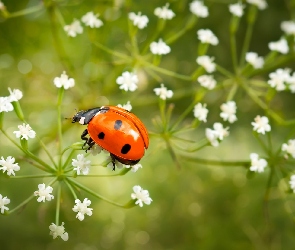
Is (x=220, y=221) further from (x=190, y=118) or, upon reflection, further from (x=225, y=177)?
(x=190, y=118)

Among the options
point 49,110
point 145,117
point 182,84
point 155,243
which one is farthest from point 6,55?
point 155,243

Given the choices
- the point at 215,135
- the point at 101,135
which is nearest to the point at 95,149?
the point at 101,135

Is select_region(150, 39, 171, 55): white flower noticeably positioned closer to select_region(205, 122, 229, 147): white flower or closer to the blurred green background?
the blurred green background

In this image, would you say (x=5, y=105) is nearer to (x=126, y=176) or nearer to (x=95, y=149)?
(x=95, y=149)

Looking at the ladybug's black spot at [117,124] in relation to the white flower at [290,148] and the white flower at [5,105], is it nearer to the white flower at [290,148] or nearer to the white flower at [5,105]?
the white flower at [5,105]

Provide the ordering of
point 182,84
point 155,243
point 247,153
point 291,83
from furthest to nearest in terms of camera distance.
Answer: point 182,84 → point 247,153 → point 155,243 → point 291,83

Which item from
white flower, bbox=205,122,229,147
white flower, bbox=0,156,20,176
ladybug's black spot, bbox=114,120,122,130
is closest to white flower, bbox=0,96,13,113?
white flower, bbox=0,156,20,176

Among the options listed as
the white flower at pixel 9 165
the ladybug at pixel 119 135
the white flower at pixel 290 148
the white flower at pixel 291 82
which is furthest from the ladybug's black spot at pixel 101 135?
the white flower at pixel 291 82
